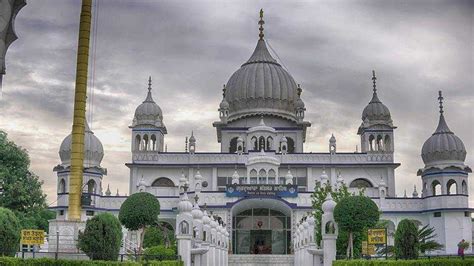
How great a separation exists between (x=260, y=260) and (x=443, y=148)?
18870 millimetres

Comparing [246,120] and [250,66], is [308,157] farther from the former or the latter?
[250,66]

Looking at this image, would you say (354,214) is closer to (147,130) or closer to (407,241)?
(407,241)

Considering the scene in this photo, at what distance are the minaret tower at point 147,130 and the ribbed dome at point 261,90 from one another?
6.82 metres

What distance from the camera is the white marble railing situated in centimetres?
5050

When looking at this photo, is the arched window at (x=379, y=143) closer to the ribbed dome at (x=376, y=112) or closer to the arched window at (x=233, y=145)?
the ribbed dome at (x=376, y=112)

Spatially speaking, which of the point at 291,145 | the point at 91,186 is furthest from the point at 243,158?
the point at 91,186

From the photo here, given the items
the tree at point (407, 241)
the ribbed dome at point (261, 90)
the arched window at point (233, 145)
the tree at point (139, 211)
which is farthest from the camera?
the ribbed dome at point (261, 90)

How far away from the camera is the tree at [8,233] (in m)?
17.4

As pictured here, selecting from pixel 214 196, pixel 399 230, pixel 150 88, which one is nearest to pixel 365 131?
pixel 214 196

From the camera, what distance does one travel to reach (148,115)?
52.5 metres

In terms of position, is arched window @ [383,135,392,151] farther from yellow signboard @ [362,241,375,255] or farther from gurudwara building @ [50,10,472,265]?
yellow signboard @ [362,241,375,255]

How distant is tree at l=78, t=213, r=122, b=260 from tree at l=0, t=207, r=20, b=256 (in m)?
1.99

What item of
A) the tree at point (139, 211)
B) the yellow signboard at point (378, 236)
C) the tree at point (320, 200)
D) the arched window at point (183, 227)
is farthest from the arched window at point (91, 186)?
the yellow signboard at point (378, 236)

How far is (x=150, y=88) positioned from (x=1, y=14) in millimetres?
50786
